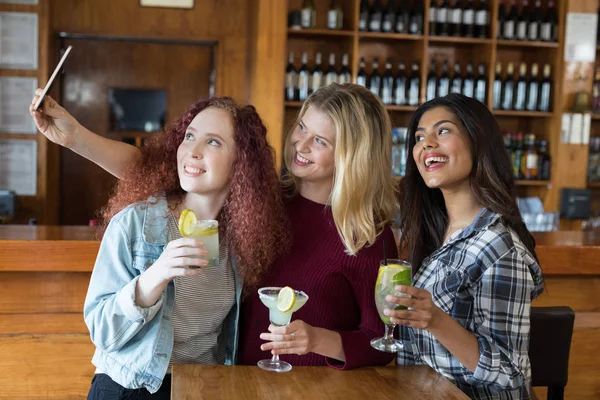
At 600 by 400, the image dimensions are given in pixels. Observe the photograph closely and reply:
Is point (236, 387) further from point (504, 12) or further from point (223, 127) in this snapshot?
point (504, 12)

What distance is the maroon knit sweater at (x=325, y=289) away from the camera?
1.97 metres

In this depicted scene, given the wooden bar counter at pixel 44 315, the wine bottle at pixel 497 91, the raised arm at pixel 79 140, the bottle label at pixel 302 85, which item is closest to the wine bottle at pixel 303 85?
the bottle label at pixel 302 85

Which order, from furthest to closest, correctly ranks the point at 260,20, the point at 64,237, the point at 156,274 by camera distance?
the point at 260,20 < the point at 64,237 < the point at 156,274

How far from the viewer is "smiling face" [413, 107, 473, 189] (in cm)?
207

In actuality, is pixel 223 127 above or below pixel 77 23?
below

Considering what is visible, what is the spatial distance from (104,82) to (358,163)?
3915 millimetres

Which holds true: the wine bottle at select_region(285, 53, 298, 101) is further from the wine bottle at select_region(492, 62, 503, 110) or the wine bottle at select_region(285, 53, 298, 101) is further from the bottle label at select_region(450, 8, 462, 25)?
the wine bottle at select_region(492, 62, 503, 110)

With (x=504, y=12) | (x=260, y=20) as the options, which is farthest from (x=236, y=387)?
(x=504, y=12)

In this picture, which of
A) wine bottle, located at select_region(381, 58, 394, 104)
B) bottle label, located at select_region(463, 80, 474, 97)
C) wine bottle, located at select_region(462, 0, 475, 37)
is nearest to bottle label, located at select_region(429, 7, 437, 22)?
wine bottle, located at select_region(462, 0, 475, 37)

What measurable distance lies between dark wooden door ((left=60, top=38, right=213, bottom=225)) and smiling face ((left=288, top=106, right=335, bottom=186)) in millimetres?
3620

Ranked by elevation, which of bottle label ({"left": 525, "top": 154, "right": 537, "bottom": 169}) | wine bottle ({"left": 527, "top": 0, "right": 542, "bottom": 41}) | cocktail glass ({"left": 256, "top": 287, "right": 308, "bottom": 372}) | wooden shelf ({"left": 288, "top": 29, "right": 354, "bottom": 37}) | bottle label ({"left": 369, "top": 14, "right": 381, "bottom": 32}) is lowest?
cocktail glass ({"left": 256, "top": 287, "right": 308, "bottom": 372})

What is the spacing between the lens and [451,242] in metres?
2.06

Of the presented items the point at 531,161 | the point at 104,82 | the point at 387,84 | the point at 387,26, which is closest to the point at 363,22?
the point at 387,26

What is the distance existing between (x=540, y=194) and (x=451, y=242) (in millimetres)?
3883
